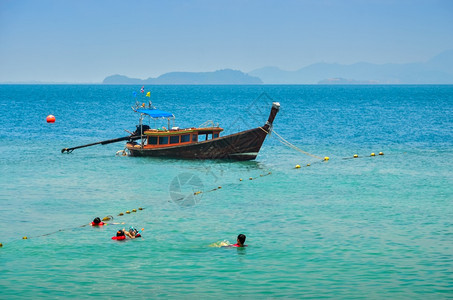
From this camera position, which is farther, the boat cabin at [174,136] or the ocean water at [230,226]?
the boat cabin at [174,136]

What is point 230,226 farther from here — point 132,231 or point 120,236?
point 120,236

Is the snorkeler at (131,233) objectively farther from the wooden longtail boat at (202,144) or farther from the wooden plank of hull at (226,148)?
the wooden plank of hull at (226,148)

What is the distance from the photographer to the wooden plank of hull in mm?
47938

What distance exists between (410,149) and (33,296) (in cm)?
4683

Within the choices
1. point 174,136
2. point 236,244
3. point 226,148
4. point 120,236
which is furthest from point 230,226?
point 174,136

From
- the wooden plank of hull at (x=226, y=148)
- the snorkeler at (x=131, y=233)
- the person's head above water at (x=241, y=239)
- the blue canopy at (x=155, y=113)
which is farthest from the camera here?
the blue canopy at (x=155, y=113)

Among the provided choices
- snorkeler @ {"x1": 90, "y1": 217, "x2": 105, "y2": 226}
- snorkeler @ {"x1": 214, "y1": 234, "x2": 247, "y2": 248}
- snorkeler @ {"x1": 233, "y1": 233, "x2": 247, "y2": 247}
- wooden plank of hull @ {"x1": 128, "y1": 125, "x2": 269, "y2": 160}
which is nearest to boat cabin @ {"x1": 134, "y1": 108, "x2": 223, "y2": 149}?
wooden plank of hull @ {"x1": 128, "y1": 125, "x2": 269, "y2": 160}

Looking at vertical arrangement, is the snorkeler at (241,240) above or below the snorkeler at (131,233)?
above

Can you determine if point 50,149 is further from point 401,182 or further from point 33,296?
point 33,296

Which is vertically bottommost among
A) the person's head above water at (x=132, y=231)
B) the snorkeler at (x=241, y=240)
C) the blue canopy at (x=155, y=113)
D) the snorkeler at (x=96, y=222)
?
the snorkeler at (x=96, y=222)

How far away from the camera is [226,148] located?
159ft

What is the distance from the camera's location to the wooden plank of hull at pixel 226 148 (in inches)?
1887

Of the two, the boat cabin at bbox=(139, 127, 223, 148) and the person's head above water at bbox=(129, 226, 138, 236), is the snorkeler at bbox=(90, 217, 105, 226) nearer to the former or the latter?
the person's head above water at bbox=(129, 226, 138, 236)

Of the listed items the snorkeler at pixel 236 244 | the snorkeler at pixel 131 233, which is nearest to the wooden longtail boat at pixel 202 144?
the snorkeler at pixel 131 233
